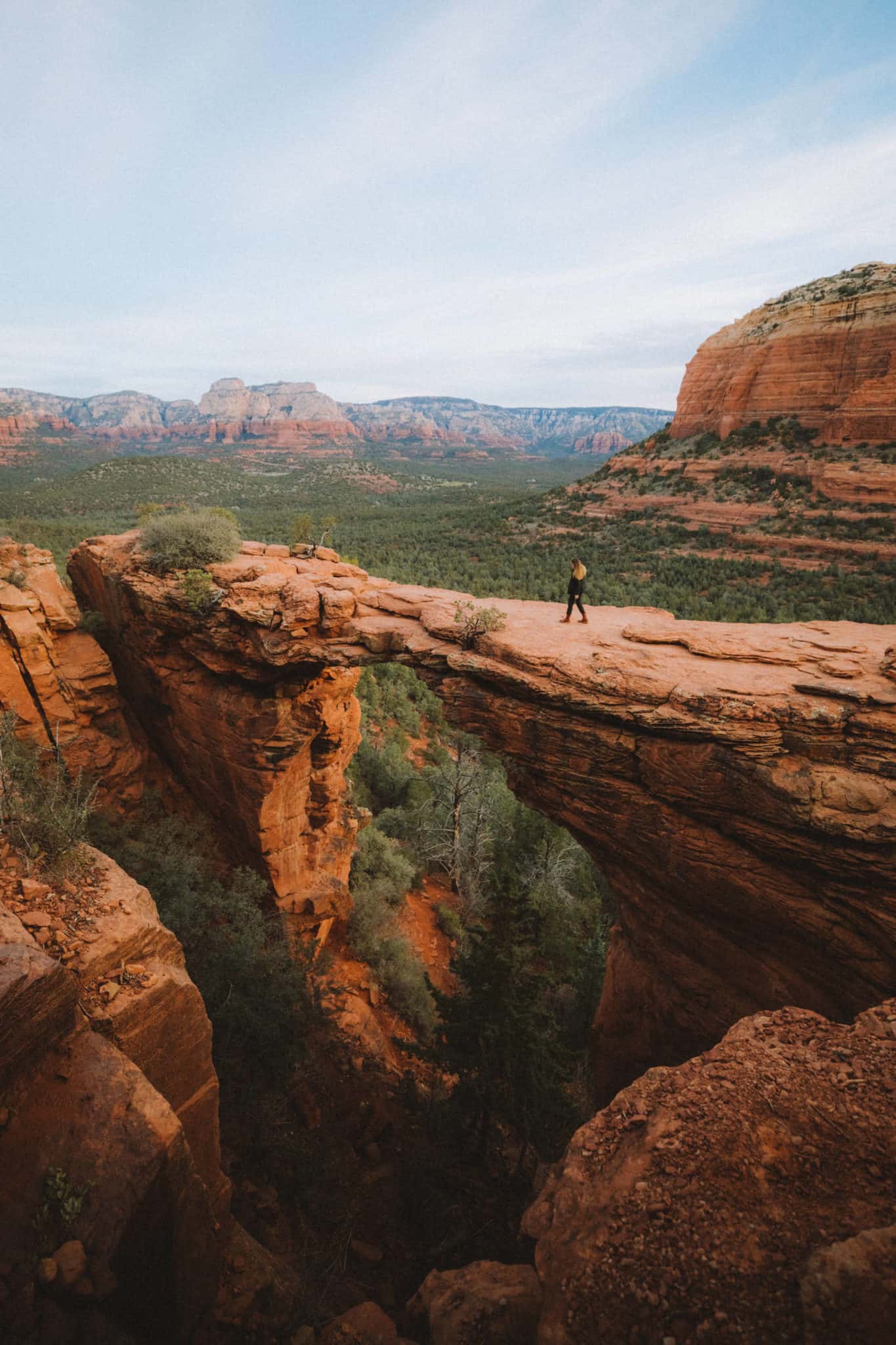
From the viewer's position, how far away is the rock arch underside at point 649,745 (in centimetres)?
617

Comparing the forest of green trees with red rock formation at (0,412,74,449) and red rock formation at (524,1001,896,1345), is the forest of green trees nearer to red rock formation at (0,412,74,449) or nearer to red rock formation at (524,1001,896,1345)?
red rock formation at (524,1001,896,1345)

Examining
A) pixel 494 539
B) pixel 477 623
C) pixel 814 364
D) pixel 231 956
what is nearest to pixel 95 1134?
pixel 231 956

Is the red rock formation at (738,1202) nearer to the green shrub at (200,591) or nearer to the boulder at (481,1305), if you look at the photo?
the boulder at (481,1305)

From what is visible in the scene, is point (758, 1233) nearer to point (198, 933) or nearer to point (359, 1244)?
point (359, 1244)

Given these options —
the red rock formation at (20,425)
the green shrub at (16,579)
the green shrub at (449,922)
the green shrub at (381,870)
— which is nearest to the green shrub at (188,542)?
the green shrub at (16,579)

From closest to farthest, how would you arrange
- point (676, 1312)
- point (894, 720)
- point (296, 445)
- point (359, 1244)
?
point (676, 1312), point (894, 720), point (359, 1244), point (296, 445)

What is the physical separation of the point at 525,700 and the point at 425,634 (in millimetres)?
2318

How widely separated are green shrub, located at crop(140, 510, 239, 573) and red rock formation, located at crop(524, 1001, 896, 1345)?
11.6 meters

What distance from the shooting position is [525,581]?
117 feet

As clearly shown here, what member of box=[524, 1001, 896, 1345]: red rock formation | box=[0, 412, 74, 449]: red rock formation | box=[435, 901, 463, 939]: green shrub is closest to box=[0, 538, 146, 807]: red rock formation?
box=[435, 901, 463, 939]: green shrub

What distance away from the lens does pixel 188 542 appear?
1155 cm

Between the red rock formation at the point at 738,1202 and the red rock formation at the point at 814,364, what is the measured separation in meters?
50.6

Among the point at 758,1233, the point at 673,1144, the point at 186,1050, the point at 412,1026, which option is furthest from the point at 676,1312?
the point at 412,1026

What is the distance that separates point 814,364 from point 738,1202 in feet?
195
